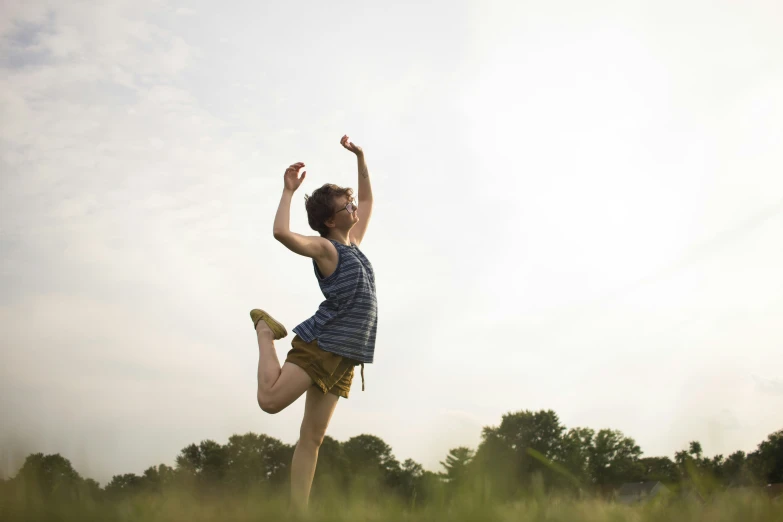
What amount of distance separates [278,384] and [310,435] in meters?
0.49

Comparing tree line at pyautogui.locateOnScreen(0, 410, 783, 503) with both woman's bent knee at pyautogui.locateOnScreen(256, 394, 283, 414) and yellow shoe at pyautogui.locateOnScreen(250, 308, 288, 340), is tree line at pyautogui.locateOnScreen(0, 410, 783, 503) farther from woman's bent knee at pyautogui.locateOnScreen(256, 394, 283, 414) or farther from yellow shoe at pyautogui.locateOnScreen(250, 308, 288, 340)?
yellow shoe at pyautogui.locateOnScreen(250, 308, 288, 340)

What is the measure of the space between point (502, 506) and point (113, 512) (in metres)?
1.37

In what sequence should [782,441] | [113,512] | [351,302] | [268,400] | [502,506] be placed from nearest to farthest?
[113,512], [502,506], [782,441], [268,400], [351,302]

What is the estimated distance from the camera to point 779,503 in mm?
2537

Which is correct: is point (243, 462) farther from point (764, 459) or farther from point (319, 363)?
point (319, 363)

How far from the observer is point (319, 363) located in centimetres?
485

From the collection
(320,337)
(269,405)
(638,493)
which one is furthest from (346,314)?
(638,493)

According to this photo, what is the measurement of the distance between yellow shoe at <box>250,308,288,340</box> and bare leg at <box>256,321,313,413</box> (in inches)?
11.1

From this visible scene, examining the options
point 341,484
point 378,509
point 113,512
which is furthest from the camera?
point 341,484

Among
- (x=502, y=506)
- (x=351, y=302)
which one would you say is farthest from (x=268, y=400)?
(x=502, y=506)

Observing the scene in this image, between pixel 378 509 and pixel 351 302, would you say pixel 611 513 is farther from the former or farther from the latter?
pixel 351 302

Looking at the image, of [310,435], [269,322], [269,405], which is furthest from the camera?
[269,322]

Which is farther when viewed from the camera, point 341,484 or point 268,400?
point 268,400

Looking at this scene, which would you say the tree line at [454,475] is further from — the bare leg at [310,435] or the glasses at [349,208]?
the glasses at [349,208]
